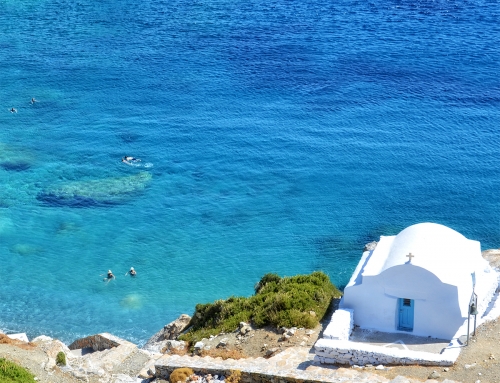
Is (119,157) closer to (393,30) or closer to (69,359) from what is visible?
(69,359)

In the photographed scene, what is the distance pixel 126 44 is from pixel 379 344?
65043mm

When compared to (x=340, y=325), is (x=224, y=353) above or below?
below

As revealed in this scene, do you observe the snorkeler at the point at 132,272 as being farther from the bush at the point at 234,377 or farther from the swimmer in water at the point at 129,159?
the bush at the point at 234,377

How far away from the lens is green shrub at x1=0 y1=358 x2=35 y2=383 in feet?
83.5

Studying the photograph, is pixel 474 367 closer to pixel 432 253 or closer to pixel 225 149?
pixel 432 253

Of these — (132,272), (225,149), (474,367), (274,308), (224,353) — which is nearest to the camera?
(474,367)

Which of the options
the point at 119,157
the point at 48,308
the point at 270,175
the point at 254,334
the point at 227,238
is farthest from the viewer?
the point at 119,157

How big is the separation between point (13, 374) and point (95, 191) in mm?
28270

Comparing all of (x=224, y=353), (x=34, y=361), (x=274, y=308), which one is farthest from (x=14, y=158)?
(x=224, y=353)

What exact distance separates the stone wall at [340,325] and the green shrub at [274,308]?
1.41m

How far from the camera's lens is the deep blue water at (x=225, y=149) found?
44.7 m

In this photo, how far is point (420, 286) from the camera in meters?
25.8

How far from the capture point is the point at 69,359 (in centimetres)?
3014

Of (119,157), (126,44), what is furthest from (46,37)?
(119,157)
